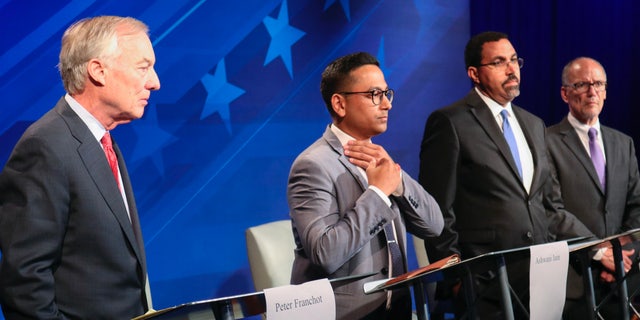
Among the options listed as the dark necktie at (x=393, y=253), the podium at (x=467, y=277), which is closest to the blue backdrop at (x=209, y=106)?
the dark necktie at (x=393, y=253)

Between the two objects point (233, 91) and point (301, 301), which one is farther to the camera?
point (233, 91)

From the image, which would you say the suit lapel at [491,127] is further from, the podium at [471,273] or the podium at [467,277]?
the podium at [467,277]

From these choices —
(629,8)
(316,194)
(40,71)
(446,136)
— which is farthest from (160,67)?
(629,8)

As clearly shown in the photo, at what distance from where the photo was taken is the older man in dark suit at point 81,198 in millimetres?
2299

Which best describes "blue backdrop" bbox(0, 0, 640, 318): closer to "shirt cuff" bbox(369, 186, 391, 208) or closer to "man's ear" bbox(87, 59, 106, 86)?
"man's ear" bbox(87, 59, 106, 86)

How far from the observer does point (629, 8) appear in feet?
20.9

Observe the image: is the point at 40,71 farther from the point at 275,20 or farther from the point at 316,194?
the point at 316,194

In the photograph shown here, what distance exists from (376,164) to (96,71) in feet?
3.68

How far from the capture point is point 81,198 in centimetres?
Result: 240

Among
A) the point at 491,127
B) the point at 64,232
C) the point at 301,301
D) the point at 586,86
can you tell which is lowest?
the point at 301,301

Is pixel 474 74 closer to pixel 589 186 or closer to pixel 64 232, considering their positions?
pixel 589 186

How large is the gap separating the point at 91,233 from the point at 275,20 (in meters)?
3.18

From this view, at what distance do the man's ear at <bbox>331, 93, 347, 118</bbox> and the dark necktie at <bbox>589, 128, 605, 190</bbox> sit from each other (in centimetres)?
241

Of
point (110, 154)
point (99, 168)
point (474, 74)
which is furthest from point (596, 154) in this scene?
point (99, 168)
